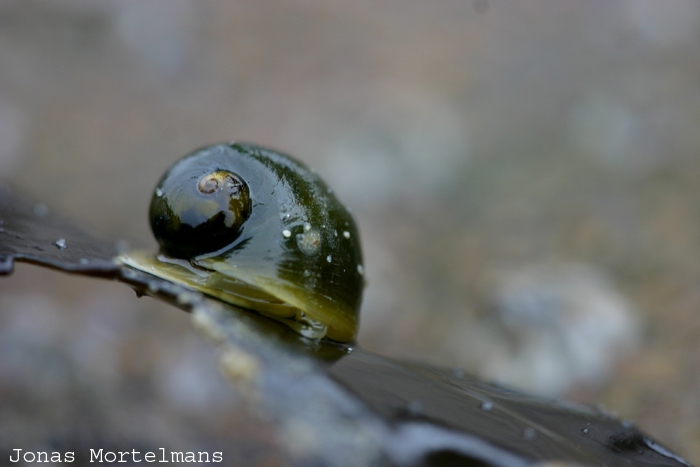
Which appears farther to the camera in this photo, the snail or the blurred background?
the blurred background

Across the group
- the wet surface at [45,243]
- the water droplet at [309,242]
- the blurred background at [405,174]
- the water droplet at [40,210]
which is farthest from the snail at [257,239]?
the blurred background at [405,174]

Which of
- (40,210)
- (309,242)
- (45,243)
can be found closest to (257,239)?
(309,242)

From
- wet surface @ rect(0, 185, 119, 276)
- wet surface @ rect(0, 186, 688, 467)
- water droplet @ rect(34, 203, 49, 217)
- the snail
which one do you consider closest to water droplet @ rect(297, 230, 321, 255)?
the snail

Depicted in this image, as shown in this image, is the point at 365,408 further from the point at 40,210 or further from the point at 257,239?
the point at 40,210

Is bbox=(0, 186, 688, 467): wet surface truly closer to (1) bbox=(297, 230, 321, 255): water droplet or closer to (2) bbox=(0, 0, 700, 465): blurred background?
(1) bbox=(297, 230, 321, 255): water droplet

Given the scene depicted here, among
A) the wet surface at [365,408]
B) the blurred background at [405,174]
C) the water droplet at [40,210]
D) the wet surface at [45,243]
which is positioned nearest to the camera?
the wet surface at [365,408]

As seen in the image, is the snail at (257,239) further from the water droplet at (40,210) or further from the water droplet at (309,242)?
the water droplet at (40,210)

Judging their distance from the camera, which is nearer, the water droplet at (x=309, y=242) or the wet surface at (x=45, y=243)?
the wet surface at (x=45, y=243)
